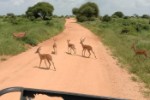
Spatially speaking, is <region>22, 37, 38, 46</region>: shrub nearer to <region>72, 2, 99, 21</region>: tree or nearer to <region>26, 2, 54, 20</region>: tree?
<region>26, 2, 54, 20</region>: tree

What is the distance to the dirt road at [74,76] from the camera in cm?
1045

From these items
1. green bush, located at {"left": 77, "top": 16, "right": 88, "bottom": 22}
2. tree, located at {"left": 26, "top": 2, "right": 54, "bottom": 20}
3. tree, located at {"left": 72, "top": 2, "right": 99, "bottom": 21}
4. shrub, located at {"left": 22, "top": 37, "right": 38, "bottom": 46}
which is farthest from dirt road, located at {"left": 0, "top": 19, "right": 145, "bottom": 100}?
tree, located at {"left": 72, "top": 2, "right": 99, "bottom": 21}

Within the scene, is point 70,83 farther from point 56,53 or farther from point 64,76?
point 56,53

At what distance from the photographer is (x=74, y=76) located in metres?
12.2

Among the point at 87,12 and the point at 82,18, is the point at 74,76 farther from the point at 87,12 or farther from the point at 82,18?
the point at 87,12

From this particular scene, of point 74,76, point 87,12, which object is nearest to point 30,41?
point 74,76

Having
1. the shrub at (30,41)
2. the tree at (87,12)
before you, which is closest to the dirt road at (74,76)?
the shrub at (30,41)

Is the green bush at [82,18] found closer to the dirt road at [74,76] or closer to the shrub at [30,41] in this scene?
the shrub at [30,41]

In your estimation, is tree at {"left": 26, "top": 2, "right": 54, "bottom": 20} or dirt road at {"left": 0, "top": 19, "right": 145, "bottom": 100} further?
tree at {"left": 26, "top": 2, "right": 54, "bottom": 20}

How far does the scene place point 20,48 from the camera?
1977 centimetres

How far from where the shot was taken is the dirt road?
34.3 ft

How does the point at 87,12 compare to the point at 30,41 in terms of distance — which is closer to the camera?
the point at 30,41

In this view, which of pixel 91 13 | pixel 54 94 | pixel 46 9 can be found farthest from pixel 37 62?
pixel 91 13

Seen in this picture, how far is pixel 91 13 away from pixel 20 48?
55324 millimetres
